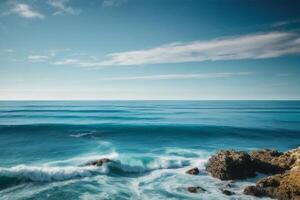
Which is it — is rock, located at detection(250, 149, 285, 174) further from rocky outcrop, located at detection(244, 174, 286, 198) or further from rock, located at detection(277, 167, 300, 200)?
rock, located at detection(277, 167, 300, 200)

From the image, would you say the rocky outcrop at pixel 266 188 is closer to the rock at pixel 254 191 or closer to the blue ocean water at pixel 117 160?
the rock at pixel 254 191

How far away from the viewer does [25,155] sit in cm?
3041

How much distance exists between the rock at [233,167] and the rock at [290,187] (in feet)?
11.8

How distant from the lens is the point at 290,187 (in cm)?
1662

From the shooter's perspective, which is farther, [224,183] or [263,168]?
[263,168]

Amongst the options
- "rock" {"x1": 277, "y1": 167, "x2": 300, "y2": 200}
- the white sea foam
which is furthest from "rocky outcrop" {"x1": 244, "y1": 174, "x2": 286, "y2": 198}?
the white sea foam

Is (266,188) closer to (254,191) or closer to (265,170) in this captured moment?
(254,191)

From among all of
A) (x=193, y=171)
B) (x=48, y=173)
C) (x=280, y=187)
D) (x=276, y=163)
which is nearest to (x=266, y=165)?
(x=276, y=163)

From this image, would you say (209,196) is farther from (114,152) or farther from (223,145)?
(223,145)

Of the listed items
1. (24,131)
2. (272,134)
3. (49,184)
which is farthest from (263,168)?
(24,131)

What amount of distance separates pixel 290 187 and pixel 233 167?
15.6ft

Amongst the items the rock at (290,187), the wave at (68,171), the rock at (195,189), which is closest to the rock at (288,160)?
the rock at (290,187)

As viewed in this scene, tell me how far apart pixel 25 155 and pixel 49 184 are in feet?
39.3

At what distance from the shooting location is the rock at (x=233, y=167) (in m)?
20.6
